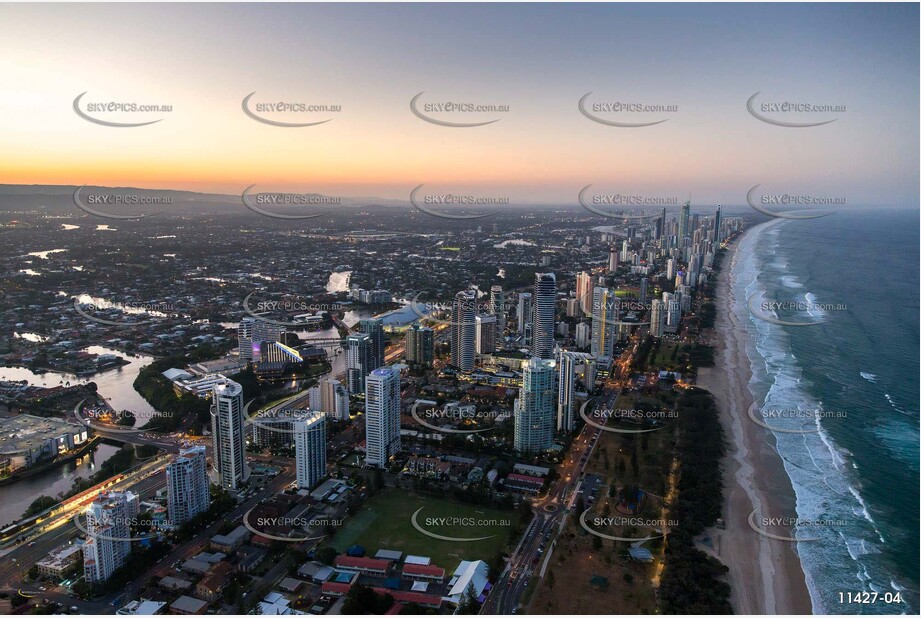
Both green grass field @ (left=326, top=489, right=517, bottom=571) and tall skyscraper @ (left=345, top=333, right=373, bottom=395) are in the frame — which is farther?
tall skyscraper @ (left=345, top=333, right=373, bottom=395)

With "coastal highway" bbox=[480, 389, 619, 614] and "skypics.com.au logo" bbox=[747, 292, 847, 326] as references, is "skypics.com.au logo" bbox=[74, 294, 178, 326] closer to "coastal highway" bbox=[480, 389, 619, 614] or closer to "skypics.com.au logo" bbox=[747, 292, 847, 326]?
"coastal highway" bbox=[480, 389, 619, 614]

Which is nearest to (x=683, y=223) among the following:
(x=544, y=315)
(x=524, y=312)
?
(x=524, y=312)

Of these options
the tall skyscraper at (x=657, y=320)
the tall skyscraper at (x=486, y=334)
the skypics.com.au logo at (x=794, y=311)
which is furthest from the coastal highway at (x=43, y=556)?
the skypics.com.au logo at (x=794, y=311)

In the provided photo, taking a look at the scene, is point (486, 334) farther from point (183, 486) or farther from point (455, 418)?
point (183, 486)

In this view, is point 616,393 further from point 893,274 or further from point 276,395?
point 893,274

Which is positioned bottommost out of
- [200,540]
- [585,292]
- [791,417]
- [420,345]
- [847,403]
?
[200,540]

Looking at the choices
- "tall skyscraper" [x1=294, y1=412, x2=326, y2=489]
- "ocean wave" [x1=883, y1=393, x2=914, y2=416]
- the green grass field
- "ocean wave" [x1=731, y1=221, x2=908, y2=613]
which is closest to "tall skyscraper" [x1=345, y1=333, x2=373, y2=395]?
"tall skyscraper" [x1=294, y1=412, x2=326, y2=489]

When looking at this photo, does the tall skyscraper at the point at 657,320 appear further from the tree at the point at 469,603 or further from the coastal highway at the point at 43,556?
the coastal highway at the point at 43,556
